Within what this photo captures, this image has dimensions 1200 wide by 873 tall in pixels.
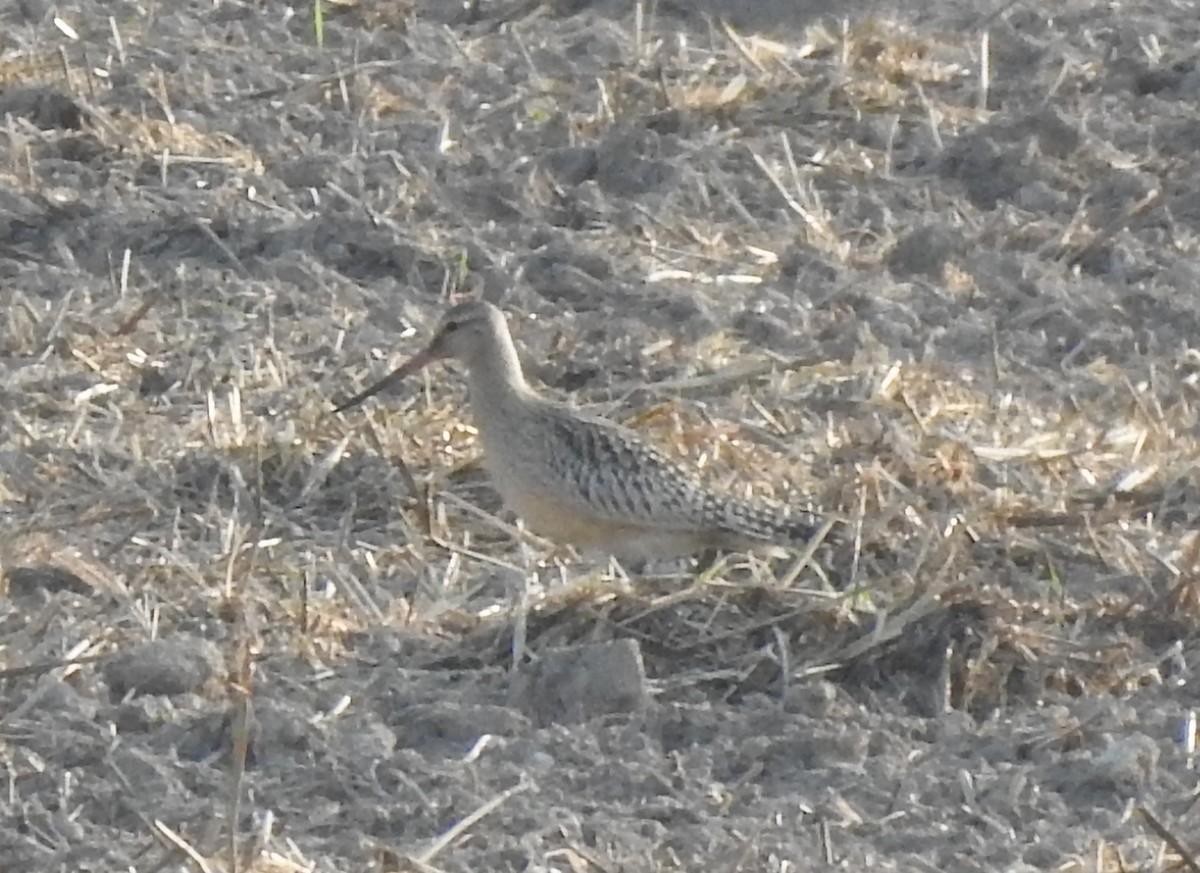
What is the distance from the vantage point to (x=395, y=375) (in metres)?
8.19

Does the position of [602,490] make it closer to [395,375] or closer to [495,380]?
[495,380]

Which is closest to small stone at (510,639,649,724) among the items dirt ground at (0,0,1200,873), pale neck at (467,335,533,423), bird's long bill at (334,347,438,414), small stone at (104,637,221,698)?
dirt ground at (0,0,1200,873)

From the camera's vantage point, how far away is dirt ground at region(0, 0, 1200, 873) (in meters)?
5.96

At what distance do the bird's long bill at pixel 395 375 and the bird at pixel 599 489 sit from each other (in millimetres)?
331

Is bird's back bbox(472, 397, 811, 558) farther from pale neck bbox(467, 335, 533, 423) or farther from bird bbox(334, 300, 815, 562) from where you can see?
pale neck bbox(467, 335, 533, 423)

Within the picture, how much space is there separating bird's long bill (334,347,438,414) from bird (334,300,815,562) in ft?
1.09

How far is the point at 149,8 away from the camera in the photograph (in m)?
11.7

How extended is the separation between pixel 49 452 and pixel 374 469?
2.83ft

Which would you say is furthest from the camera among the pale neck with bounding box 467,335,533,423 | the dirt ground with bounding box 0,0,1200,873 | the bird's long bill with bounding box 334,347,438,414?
the bird's long bill with bounding box 334,347,438,414

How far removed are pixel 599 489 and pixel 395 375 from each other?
90cm

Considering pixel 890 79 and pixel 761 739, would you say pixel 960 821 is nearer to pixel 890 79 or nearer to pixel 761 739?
pixel 761 739

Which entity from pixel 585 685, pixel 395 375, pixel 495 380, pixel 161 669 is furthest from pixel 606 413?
pixel 161 669

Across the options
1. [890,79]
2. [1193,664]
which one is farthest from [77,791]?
[890,79]

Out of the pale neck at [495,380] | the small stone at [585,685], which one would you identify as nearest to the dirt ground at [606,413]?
the small stone at [585,685]
